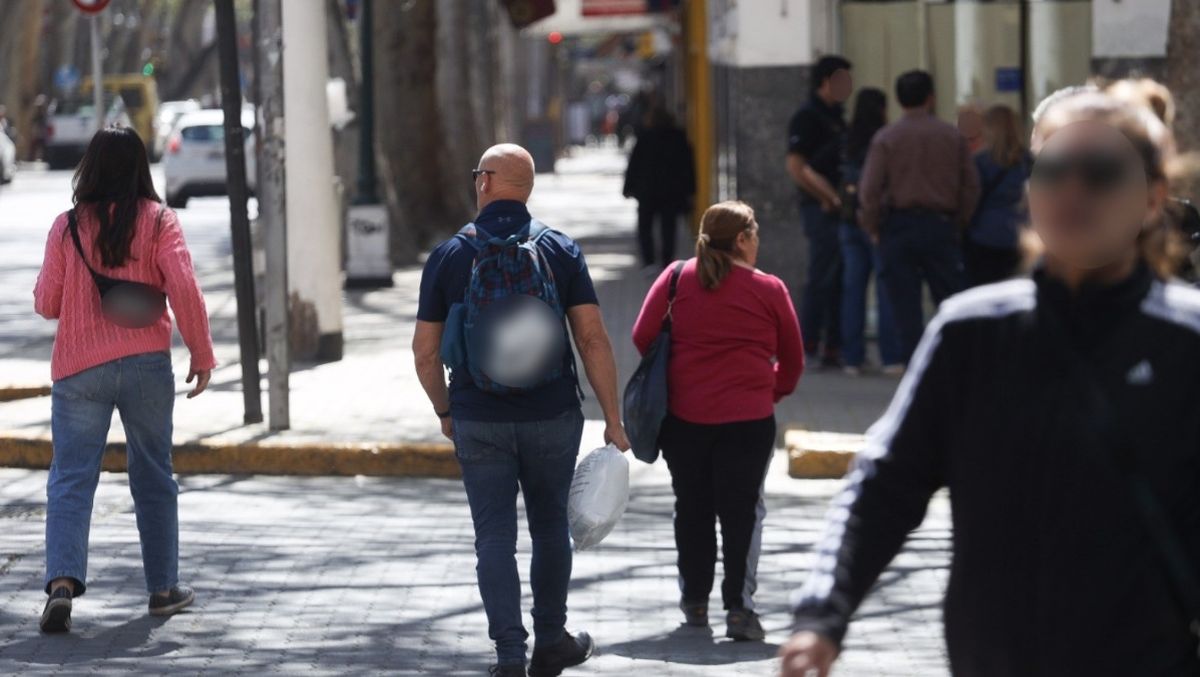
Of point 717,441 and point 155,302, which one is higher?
point 155,302

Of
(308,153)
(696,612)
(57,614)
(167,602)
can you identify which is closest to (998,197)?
(308,153)

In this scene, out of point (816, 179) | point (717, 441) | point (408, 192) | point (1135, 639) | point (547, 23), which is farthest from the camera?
point (547, 23)

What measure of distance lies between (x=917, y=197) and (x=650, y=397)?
5504 millimetres

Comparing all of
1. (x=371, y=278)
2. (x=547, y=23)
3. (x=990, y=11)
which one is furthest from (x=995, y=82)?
(x=547, y=23)

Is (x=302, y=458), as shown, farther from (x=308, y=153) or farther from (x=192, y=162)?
(x=192, y=162)

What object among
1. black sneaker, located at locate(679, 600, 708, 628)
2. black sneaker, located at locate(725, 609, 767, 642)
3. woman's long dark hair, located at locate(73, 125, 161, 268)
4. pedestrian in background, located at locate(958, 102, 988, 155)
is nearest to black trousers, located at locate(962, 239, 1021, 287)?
pedestrian in background, located at locate(958, 102, 988, 155)

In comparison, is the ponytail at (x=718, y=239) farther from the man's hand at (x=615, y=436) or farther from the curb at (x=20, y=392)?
the curb at (x=20, y=392)

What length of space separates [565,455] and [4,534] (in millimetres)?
3377

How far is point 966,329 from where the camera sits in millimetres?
3154

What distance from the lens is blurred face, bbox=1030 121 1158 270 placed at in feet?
9.96

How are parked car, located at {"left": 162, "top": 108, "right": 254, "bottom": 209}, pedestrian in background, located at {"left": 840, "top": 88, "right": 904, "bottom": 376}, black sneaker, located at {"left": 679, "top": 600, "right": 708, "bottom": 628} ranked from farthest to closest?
1. parked car, located at {"left": 162, "top": 108, "right": 254, "bottom": 209}
2. pedestrian in background, located at {"left": 840, "top": 88, "right": 904, "bottom": 376}
3. black sneaker, located at {"left": 679, "top": 600, "right": 708, "bottom": 628}

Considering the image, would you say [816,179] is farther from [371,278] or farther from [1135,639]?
[1135,639]

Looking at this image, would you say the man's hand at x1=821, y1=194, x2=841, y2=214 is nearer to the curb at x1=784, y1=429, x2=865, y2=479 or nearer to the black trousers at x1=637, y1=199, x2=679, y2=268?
the curb at x1=784, y1=429, x2=865, y2=479

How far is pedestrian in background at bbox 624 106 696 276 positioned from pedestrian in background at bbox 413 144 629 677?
531 inches
